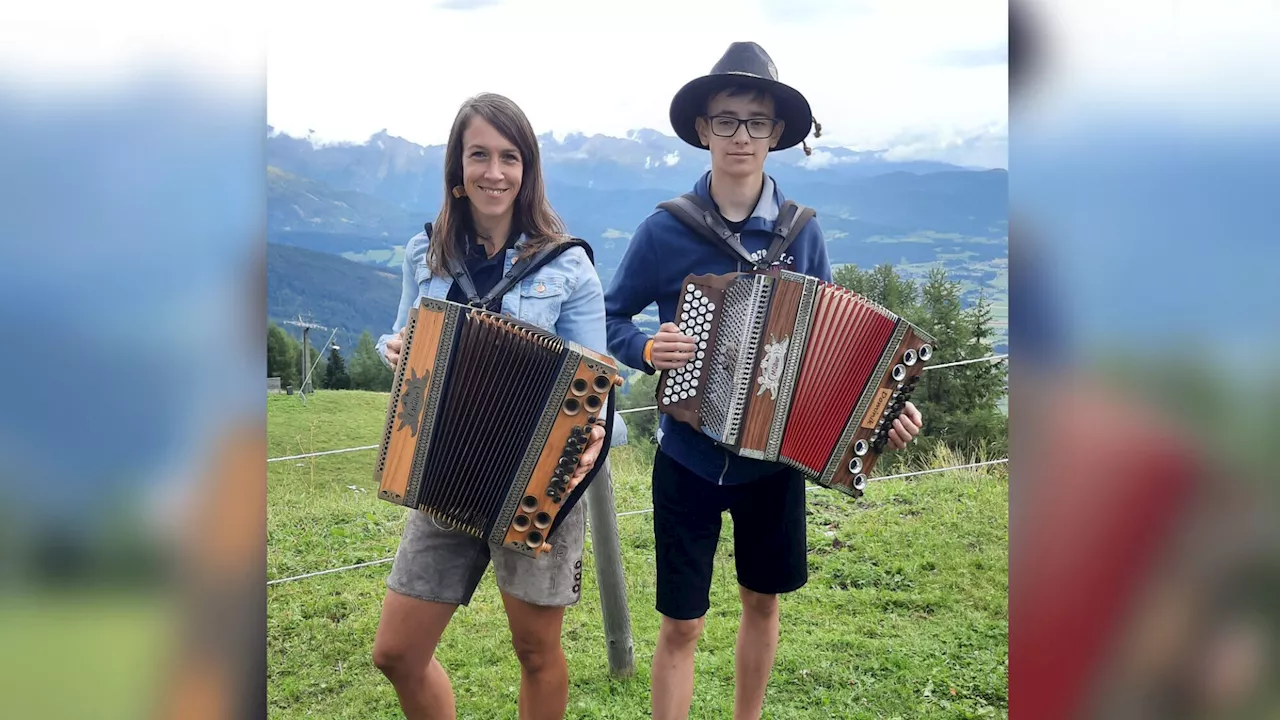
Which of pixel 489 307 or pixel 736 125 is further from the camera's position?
pixel 736 125

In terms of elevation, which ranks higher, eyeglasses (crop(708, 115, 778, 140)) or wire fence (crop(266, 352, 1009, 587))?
eyeglasses (crop(708, 115, 778, 140))

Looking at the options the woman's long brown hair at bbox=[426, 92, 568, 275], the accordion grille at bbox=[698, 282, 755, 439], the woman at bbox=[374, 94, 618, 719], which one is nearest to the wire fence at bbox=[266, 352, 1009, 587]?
the accordion grille at bbox=[698, 282, 755, 439]

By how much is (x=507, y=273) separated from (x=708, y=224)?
0.67 m

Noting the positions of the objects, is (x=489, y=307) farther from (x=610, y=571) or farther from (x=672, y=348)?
(x=610, y=571)

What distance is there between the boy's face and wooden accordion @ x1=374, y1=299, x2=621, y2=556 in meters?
0.82

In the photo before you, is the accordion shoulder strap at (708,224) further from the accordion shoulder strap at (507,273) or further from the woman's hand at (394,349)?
the woman's hand at (394,349)

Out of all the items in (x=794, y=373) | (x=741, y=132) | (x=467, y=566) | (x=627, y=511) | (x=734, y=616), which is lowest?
(x=734, y=616)

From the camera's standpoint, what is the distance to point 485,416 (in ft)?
9.12

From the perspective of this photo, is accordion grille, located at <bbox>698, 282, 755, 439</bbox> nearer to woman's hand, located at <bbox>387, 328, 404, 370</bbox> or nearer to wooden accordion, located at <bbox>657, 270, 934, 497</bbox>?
wooden accordion, located at <bbox>657, 270, 934, 497</bbox>

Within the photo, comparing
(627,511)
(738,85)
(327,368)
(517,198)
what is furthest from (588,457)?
(327,368)

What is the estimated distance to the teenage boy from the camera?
3111mm
